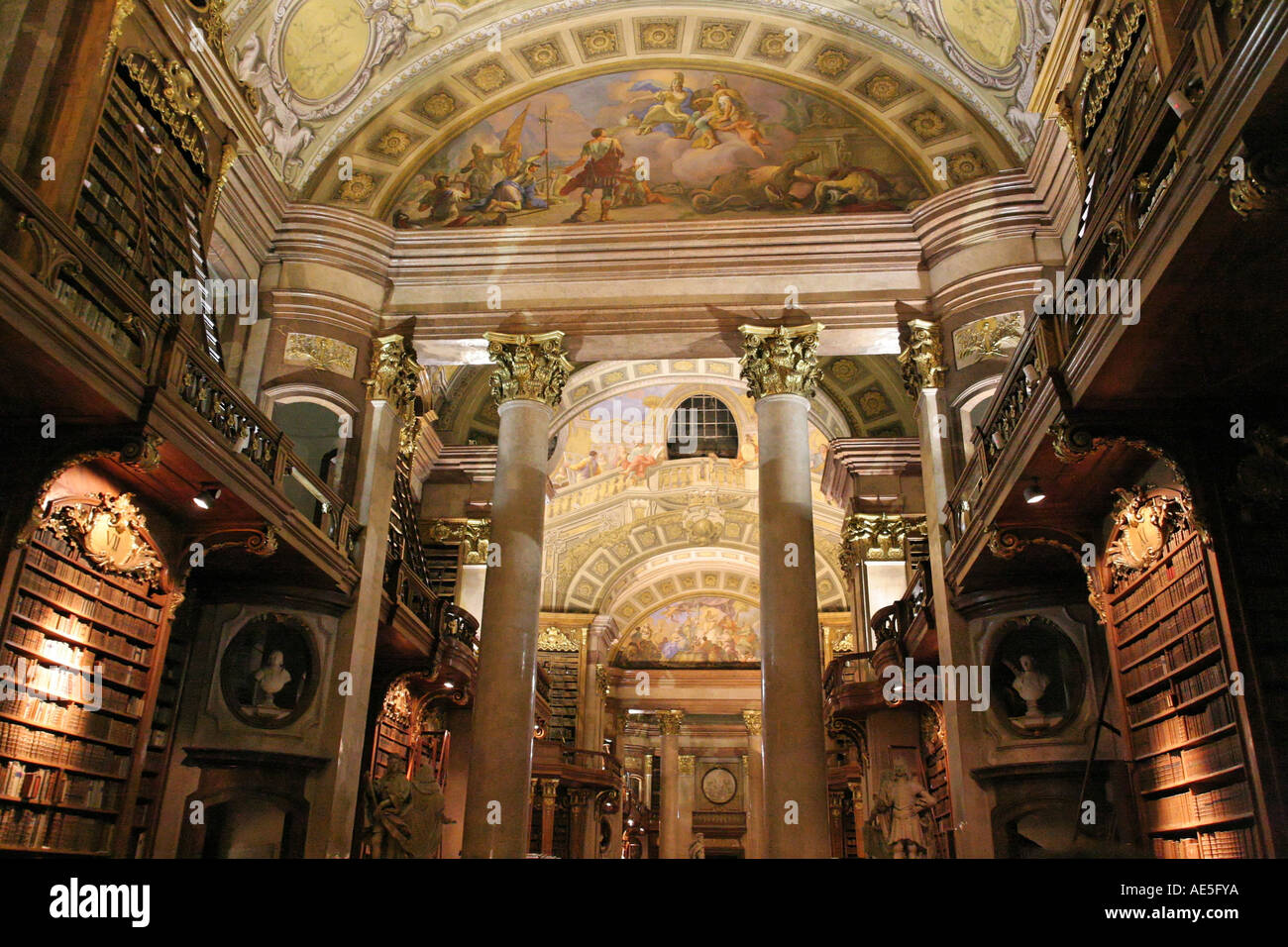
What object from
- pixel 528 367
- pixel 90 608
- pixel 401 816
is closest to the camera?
pixel 90 608

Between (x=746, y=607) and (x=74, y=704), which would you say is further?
(x=746, y=607)

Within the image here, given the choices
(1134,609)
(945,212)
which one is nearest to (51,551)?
(1134,609)

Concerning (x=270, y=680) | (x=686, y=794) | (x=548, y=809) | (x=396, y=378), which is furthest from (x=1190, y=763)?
(x=686, y=794)

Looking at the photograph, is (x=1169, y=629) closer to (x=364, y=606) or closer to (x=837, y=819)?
(x=364, y=606)

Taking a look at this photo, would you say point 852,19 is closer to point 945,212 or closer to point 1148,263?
point 945,212

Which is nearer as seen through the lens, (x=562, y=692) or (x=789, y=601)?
(x=789, y=601)

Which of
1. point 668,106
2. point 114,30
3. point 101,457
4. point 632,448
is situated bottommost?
point 101,457

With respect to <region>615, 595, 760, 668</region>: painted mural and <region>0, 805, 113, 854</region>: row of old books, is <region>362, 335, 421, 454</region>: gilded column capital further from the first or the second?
<region>615, 595, 760, 668</region>: painted mural

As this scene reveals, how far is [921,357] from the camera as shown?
484 inches

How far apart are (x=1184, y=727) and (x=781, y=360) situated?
662cm

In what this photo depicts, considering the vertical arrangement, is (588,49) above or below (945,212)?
above

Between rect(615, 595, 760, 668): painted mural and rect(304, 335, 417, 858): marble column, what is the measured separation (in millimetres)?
16491
